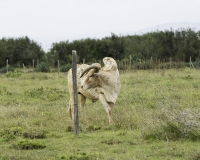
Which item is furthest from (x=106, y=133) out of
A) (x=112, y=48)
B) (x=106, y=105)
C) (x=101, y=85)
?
(x=112, y=48)

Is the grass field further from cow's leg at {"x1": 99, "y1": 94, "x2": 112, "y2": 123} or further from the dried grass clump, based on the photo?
cow's leg at {"x1": 99, "y1": 94, "x2": 112, "y2": 123}

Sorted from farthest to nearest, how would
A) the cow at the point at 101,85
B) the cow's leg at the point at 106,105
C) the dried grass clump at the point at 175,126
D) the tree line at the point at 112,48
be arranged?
the tree line at the point at 112,48, the cow at the point at 101,85, the cow's leg at the point at 106,105, the dried grass clump at the point at 175,126

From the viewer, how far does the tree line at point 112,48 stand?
49562 mm

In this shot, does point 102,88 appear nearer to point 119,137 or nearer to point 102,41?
point 119,137

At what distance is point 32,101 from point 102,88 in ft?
22.0

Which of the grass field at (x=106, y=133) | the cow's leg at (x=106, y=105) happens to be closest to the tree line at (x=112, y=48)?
the grass field at (x=106, y=133)

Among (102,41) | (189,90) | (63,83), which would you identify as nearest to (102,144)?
(189,90)

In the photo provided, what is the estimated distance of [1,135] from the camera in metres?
11.8

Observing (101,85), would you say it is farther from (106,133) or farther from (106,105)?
(106,133)

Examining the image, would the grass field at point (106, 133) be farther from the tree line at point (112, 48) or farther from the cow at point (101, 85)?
the tree line at point (112, 48)

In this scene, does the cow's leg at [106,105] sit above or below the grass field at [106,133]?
above

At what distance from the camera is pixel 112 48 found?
180 ft

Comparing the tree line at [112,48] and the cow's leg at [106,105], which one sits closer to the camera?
the cow's leg at [106,105]

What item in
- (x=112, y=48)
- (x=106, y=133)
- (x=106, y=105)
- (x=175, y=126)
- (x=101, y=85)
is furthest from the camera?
(x=112, y=48)
